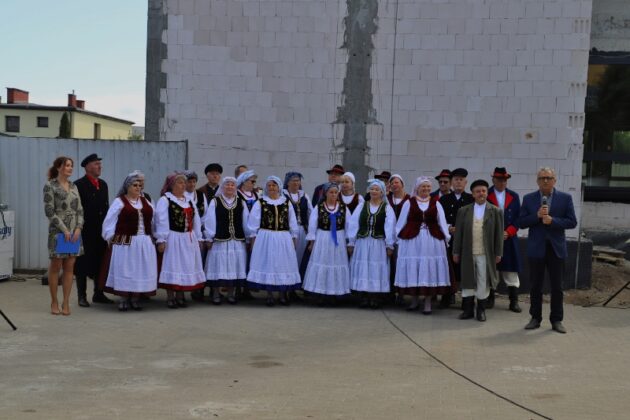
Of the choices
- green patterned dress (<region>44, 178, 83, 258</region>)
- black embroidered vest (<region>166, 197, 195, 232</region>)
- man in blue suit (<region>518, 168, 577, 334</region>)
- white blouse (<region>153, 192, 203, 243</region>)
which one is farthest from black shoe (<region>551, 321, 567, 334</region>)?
green patterned dress (<region>44, 178, 83, 258</region>)

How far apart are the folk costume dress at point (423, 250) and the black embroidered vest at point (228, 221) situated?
2.14m

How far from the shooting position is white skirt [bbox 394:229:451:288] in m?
9.19

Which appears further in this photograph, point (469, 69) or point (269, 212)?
point (469, 69)

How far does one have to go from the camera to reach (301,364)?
6594 mm

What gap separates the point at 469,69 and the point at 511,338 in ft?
16.7

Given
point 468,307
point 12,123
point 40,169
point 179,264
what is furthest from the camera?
point 12,123

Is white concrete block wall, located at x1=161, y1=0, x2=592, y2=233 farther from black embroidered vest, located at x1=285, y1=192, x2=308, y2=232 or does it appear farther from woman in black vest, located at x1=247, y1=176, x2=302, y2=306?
woman in black vest, located at x1=247, y1=176, x2=302, y2=306

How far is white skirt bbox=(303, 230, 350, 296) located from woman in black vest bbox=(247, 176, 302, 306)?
0.26 m

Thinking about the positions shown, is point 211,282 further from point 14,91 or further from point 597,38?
point 14,91

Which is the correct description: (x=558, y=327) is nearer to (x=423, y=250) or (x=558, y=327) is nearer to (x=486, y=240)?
(x=486, y=240)

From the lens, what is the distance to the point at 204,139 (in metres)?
12.0

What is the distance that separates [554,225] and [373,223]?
229cm

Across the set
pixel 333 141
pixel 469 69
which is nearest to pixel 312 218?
pixel 333 141

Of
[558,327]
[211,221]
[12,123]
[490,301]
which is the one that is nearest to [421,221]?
[490,301]
